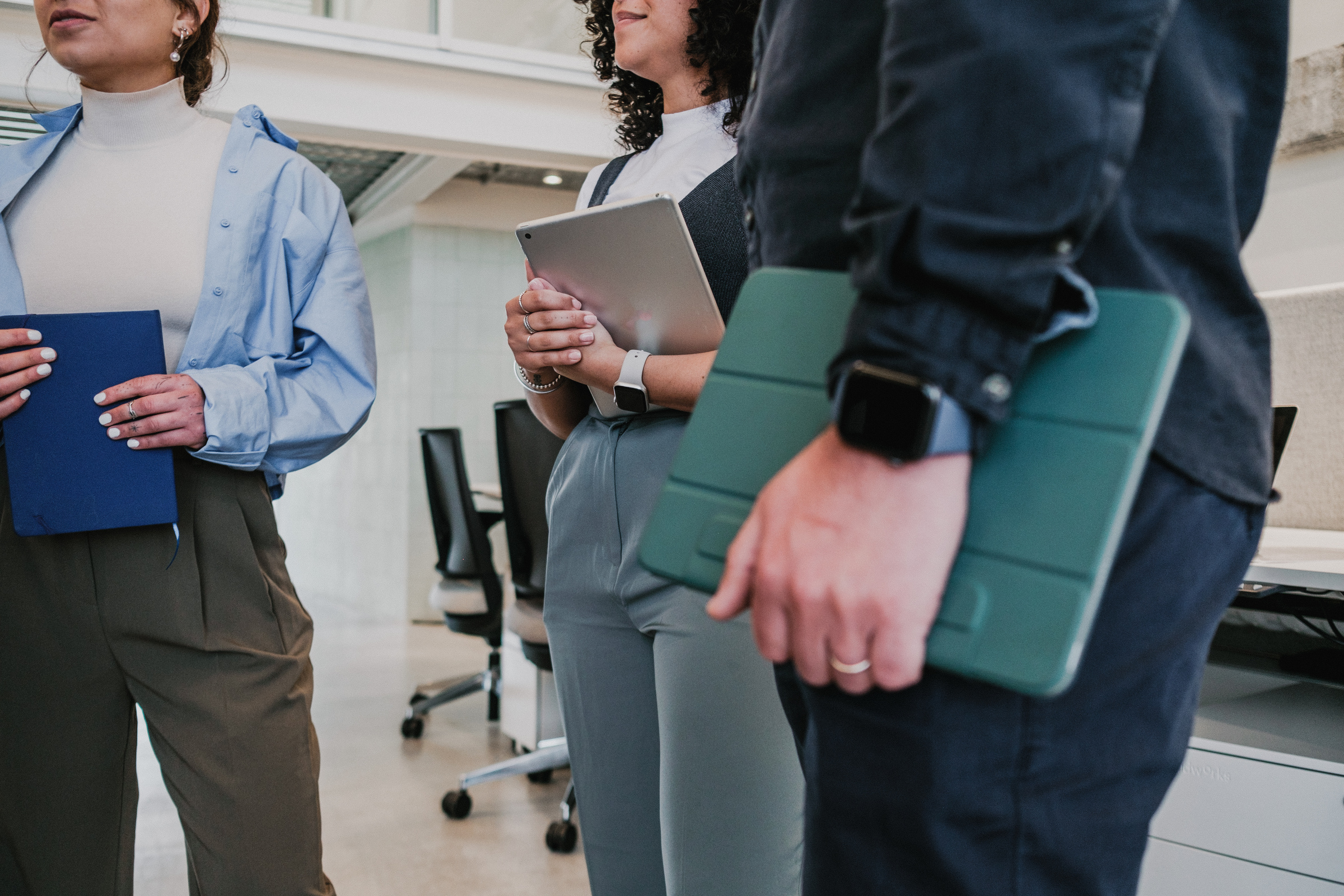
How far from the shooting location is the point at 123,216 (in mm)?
1134

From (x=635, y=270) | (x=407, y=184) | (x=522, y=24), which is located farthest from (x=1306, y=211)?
(x=407, y=184)

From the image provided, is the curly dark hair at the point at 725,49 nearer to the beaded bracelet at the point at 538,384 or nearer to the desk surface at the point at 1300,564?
the beaded bracelet at the point at 538,384

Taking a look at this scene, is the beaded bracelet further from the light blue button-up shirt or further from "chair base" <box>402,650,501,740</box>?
"chair base" <box>402,650,501,740</box>

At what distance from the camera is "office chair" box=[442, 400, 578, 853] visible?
2.50 m

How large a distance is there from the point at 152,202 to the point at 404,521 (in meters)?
5.16

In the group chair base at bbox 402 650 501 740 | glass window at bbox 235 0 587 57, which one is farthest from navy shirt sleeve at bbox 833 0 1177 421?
glass window at bbox 235 0 587 57

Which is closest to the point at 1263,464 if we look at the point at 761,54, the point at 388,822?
the point at 761,54

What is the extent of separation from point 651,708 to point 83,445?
677 mm

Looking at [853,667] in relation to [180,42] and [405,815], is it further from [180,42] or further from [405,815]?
[405,815]

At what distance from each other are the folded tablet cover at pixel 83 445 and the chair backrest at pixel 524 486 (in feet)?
4.96

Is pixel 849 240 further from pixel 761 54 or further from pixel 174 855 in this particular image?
pixel 174 855

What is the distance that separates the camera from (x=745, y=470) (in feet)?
1.70

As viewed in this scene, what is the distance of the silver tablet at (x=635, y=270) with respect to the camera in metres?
0.91

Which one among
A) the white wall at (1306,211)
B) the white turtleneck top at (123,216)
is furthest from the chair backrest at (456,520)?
the white wall at (1306,211)
